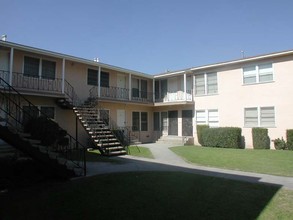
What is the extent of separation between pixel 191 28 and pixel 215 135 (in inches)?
311

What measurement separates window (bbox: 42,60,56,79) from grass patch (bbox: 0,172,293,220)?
1037 cm

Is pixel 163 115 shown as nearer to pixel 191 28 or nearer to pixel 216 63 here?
pixel 216 63

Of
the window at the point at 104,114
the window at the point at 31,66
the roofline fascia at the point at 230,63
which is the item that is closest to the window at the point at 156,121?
the roofline fascia at the point at 230,63

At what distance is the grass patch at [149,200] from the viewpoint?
508 centimetres

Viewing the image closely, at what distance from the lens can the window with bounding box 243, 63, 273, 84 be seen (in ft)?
57.4

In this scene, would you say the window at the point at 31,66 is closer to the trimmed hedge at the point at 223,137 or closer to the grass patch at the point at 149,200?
the grass patch at the point at 149,200

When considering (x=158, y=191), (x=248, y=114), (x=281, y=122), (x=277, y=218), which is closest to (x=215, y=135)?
(x=248, y=114)

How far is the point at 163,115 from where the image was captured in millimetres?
23750

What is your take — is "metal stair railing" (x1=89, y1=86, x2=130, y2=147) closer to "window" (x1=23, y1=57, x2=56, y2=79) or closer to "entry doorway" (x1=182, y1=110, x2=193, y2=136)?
"window" (x1=23, y1=57, x2=56, y2=79)

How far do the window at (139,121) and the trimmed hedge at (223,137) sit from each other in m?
6.19

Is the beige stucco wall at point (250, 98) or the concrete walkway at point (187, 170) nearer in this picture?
the concrete walkway at point (187, 170)

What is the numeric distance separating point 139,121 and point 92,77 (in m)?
6.23

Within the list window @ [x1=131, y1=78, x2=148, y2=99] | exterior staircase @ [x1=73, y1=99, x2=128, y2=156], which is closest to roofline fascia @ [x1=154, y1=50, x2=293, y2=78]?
window @ [x1=131, y1=78, x2=148, y2=99]

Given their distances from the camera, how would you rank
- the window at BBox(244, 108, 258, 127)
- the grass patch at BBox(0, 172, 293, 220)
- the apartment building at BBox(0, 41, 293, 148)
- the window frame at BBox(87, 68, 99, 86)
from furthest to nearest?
the window frame at BBox(87, 68, 99, 86) → the window at BBox(244, 108, 258, 127) → the apartment building at BBox(0, 41, 293, 148) → the grass patch at BBox(0, 172, 293, 220)
